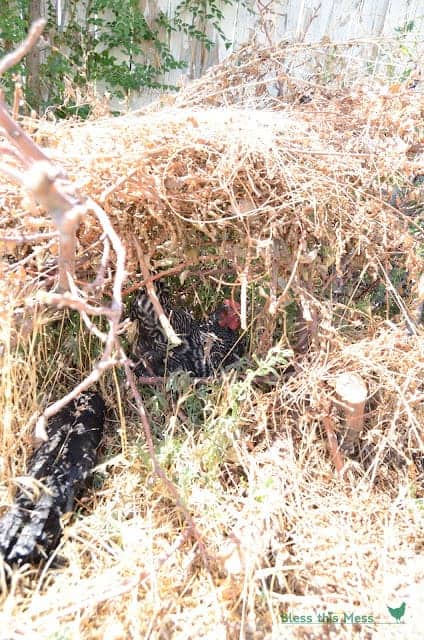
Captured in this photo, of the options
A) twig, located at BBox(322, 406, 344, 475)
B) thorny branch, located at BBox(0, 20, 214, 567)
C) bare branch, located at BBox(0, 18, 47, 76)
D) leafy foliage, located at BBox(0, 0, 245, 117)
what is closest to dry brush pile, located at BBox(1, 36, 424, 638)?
twig, located at BBox(322, 406, 344, 475)

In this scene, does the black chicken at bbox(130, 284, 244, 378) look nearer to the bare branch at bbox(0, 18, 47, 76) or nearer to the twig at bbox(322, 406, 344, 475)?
the twig at bbox(322, 406, 344, 475)

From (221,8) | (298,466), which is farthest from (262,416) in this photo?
(221,8)

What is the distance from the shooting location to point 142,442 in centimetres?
178

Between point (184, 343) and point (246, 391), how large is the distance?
1.26 feet

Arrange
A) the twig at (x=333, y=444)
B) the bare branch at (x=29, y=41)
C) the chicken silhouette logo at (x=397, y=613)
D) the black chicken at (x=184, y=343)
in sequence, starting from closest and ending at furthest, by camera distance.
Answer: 1. the bare branch at (x=29, y=41)
2. the chicken silhouette logo at (x=397, y=613)
3. the twig at (x=333, y=444)
4. the black chicken at (x=184, y=343)

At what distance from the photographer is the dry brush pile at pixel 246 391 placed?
138 centimetres

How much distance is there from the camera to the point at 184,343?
6.68ft

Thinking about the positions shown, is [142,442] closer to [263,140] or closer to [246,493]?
[246,493]

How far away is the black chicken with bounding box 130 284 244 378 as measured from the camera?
201 cm

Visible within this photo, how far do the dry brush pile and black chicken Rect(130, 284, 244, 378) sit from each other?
0.32 ft

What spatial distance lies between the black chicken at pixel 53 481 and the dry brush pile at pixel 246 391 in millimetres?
74

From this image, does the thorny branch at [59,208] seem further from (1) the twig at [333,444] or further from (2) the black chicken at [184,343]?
(1) the twig at [333,444]

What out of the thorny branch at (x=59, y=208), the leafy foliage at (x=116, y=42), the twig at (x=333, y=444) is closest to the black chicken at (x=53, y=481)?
the thorny branch at (x=59, y=208)

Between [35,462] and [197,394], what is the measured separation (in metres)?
0.62
